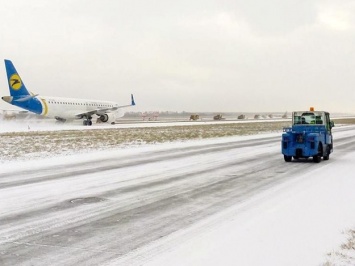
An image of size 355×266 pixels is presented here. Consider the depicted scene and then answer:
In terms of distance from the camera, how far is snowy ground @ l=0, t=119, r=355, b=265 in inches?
206

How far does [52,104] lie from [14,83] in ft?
17.1

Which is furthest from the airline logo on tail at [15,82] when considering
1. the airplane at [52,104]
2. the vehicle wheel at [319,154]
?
the vehicle wheel at [319,154]

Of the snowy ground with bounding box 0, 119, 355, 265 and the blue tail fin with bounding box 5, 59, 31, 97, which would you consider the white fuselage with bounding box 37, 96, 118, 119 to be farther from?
the snowy ground with bounding box 0, 119, 355, 265

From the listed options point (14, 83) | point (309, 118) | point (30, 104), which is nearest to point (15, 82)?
point (14, 83)

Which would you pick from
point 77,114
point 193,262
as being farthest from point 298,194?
point 77,114

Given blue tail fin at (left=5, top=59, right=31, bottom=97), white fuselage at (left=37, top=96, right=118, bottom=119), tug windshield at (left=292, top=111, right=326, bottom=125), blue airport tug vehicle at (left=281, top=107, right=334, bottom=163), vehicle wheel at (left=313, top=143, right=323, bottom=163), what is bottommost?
vehicle wheel at (left=313, top=143, right=323, bottom=163)

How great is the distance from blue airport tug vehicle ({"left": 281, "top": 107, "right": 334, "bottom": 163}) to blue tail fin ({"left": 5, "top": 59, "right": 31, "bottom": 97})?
40.0m

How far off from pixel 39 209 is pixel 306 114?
13588mm

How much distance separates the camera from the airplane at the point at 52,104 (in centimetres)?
4859

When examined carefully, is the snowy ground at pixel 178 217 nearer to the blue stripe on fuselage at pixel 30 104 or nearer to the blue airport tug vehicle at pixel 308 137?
the blue airport tug vehicle at pixel 308 137

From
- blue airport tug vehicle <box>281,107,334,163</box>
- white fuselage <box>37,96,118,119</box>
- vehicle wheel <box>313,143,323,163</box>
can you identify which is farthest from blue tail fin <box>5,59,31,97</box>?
vehicle wheel <box>313,143,323,163</box>

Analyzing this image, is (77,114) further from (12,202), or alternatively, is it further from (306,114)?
(12,202)

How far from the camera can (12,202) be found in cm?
869

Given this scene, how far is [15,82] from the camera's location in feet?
161
